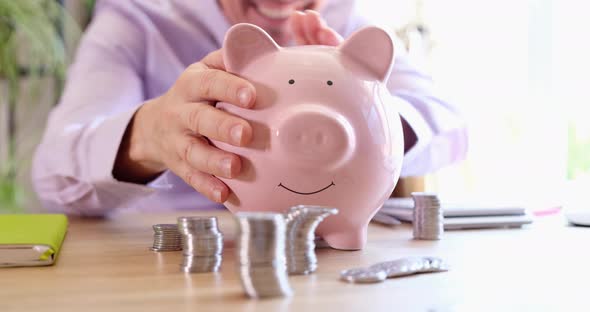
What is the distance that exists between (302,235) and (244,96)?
0.14 meters

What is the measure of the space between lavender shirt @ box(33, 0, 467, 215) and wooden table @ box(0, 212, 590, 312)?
231 mm

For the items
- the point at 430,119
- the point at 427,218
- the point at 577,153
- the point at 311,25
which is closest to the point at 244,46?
the point at 311,25

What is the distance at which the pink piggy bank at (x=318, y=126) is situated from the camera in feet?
1.77

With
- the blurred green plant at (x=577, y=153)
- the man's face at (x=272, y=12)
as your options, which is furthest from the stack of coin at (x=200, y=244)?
the blurred green plant at (x=577, y=153)

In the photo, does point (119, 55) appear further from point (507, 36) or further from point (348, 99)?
point (507, 36)

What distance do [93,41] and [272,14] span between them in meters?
0.43

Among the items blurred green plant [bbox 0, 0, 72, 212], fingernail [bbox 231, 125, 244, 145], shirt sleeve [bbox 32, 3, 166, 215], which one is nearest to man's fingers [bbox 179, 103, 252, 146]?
fingernail [bbox 231, 125, 244, 145]

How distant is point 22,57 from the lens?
1.81m

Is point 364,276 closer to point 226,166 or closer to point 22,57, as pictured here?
point 226,166

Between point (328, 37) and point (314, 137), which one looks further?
point (328, 37)

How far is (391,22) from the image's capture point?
2746 millimetres

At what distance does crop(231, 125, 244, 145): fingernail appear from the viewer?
543 mm

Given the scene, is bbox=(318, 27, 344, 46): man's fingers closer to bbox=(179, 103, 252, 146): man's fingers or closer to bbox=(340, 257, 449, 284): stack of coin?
bbox=(179, 103, 252, 146): man's fingers

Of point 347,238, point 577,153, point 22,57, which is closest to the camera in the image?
point 347,238
